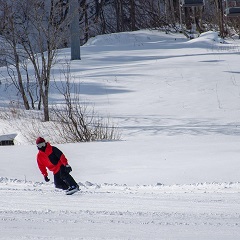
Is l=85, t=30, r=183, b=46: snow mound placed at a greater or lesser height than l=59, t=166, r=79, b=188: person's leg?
greater

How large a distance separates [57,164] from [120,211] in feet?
6.15

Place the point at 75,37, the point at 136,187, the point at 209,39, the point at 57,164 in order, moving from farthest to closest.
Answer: the point at 209,39 < the point at 75,37 < the point at 136,187 < the point at 57,164

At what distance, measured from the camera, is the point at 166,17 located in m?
38.9

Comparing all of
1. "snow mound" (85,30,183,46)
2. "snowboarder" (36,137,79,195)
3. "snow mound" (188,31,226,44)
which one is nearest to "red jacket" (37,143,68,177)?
"snowboarder" (36,137,79,195)

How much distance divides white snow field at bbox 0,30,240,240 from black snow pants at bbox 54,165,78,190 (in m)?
0.16

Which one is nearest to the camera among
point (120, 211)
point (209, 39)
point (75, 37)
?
point (120, 211)

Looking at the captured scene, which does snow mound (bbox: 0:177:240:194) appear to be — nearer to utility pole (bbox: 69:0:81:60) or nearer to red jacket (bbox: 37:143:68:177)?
red jacket (bbox: 37:143:68:177)

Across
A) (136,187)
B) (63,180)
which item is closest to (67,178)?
(63,180)

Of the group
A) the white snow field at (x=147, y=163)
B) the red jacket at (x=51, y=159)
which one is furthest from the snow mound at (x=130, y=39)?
the red jacket at (x=51, y=159)

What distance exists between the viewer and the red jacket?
9555 millimetres

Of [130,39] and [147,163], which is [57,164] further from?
[130,39]

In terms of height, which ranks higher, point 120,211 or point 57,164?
point 57,164

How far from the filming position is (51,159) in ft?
31.5

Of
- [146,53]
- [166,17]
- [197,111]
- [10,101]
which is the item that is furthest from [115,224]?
[166,17]
